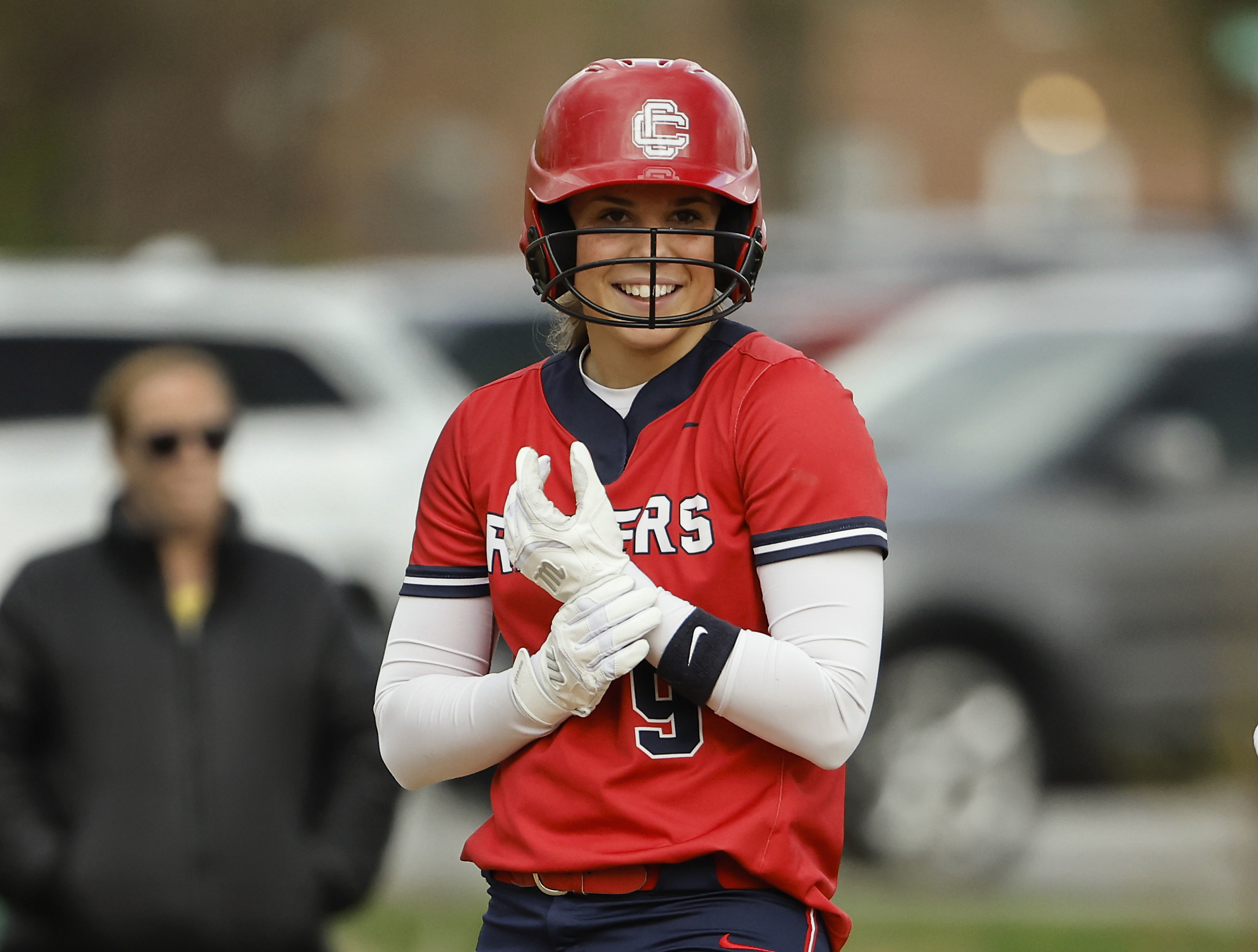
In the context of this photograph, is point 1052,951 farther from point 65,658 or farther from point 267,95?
point 267,95

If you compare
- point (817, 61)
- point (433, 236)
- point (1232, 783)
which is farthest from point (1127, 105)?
point (1232, 783)

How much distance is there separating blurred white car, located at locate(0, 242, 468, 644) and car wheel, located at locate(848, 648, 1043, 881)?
7.13 feet

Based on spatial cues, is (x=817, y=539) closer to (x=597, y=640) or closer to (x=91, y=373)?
(x=597, y=640)

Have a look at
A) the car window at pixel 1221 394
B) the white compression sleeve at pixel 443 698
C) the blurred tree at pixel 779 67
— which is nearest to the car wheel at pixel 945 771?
the car window at pixel 1221 394

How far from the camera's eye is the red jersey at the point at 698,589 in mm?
2713

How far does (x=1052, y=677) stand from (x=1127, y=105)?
2609 centimetres

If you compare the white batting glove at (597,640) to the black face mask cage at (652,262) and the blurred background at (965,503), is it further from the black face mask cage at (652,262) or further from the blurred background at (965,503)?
the blurred background at (965,503)

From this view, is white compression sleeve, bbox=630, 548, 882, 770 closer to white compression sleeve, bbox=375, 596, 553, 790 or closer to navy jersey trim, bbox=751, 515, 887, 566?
navy jersey trim, bbox=751, 515, 887, 566

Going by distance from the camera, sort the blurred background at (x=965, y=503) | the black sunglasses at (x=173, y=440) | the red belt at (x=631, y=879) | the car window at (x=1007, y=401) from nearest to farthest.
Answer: the red belt at (x=631, y=879), the black sunglasses at (x=173, y=440), the blurred background at (x=965, y=503), the car window at (x=1007, y=401)

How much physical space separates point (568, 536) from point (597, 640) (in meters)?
0.14

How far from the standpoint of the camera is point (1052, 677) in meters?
8.05

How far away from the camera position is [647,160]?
2840 millimetres

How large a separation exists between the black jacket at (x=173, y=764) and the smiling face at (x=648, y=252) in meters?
1.95

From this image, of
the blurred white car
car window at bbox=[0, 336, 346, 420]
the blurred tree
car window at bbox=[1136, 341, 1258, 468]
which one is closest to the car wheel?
car window at bbox=[1136, 341, 1258, 468]
